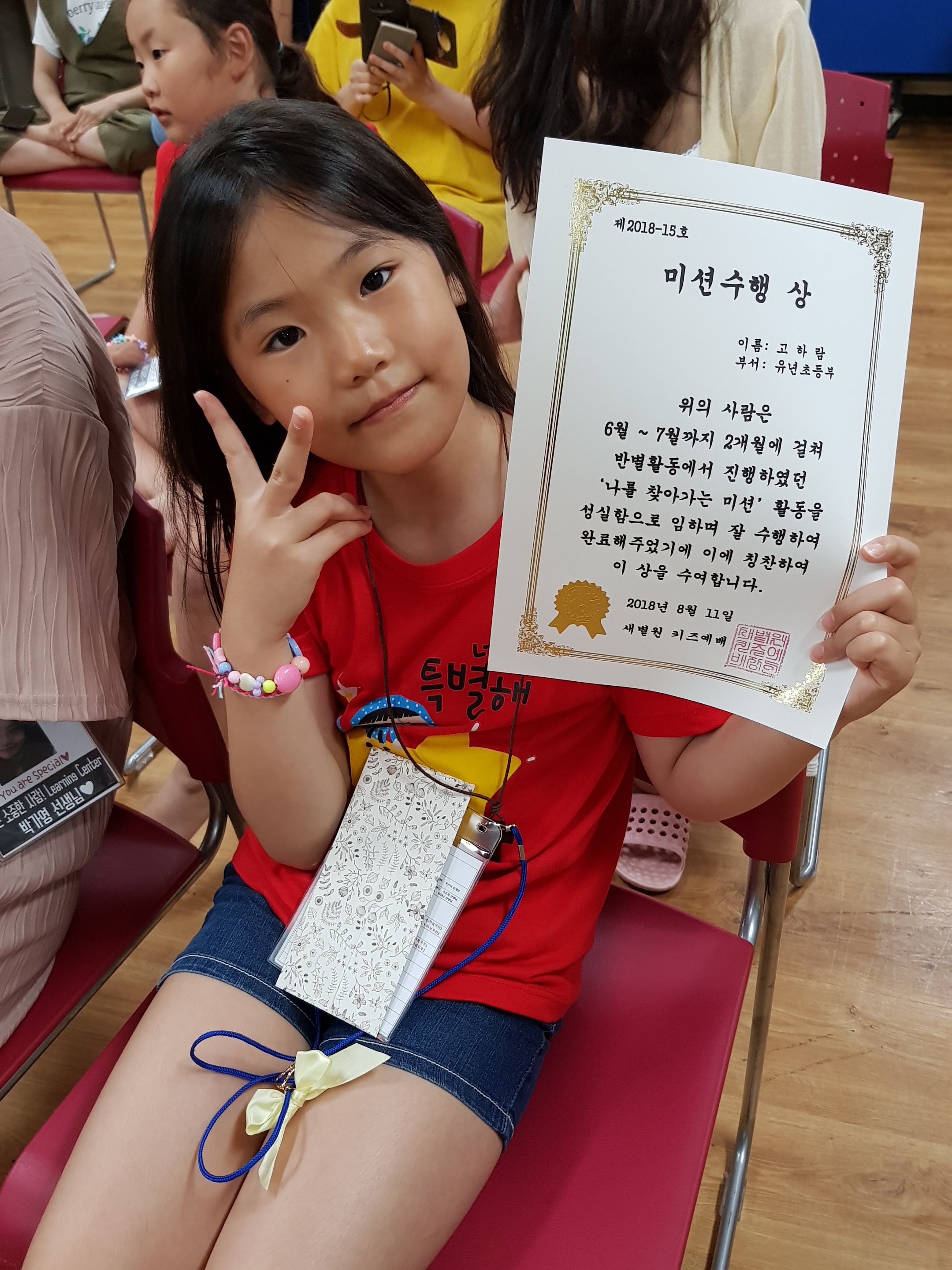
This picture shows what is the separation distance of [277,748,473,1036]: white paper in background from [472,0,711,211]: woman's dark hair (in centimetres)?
95

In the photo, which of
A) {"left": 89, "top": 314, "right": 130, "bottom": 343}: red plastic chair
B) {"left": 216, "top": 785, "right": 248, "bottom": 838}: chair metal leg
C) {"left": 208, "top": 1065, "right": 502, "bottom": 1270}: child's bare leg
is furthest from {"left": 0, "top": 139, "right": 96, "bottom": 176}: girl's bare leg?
{"left": 208, "top": 1065, "right": 502, "bottom": 1270}: child's bare leg

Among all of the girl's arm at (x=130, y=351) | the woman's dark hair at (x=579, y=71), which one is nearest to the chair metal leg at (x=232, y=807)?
the woman's dark hair at (x=579, y=71)

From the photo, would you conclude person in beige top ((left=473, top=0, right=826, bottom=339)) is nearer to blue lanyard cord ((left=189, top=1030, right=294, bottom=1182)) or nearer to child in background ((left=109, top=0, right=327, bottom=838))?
child in background ((left=109, top=0, right=327, bottom=838))

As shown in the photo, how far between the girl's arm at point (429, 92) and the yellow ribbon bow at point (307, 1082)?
169cm

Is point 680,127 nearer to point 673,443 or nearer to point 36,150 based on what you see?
point 673,443

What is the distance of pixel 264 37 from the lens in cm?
202

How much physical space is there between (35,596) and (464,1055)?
1.67 ft

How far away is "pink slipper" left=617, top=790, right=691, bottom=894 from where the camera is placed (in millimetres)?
1532

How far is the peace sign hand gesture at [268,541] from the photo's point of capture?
78 centimetres

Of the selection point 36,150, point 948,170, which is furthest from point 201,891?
point 948,170

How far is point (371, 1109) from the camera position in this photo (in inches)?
29.7

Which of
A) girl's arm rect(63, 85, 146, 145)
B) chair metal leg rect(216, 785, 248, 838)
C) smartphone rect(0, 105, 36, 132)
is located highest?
girl's arm rect(63, 85, 146, 145)

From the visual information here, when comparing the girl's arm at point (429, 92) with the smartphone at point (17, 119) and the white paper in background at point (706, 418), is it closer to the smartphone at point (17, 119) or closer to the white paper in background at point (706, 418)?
the white paper in background at point (706, 418)

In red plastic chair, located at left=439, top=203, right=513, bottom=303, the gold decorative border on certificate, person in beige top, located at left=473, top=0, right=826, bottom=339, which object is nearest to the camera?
the gold decorative border on certificate
